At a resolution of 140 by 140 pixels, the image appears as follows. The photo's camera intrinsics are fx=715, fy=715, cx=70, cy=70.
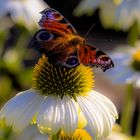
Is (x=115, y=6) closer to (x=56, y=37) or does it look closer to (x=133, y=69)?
(x=133, y=69)

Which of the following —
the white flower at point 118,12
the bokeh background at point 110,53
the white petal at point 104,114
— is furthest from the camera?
the white flower at point 118,12

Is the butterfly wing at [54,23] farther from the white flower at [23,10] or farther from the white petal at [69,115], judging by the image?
the white flower at [23,10]

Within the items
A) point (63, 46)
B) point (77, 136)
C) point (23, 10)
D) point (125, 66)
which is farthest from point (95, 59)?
point (23, 10)

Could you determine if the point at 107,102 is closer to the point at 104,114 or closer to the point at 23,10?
the point at 104,114

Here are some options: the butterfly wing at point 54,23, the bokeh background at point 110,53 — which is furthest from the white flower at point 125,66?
the butterfly wing at point 54,23

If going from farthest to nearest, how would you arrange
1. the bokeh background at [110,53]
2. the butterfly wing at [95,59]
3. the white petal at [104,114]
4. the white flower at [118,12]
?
1. the white flower at [118,12]
2. the bokeh background at [110,53]
3. the white petal at [104,114]
4. the butterfly wing at [95,59]

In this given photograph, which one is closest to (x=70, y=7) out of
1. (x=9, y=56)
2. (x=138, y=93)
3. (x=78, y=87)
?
(x=138, y=93)

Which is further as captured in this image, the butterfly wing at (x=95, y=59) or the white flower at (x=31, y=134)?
the white flower at (x=31, y=134)

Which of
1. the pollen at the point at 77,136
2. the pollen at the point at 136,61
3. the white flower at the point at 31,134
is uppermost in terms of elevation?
the pollen at the point at 136,61
